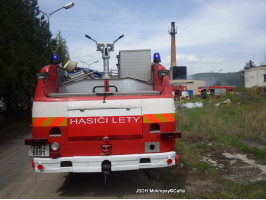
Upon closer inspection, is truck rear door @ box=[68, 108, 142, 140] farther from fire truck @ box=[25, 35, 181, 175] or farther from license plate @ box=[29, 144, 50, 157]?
license plate @ box=[29, 144, 50, 157]

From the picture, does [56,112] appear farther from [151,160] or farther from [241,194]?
[241,194]

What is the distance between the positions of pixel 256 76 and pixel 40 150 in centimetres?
5773

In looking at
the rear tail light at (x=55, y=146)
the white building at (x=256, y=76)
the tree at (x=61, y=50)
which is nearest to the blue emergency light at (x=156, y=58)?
the rear tail light at (x=55, y=146)

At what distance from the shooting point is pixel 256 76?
55062mm

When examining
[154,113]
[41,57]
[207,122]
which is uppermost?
[41,57]

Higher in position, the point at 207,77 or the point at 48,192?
the point at 207,77

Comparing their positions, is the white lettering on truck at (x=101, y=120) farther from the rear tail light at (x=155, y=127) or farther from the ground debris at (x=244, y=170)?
the ground debris at (x=244, y=170)

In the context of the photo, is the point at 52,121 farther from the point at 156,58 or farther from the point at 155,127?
the point at 156,58

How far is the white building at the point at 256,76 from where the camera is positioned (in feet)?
175

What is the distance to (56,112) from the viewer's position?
4266mm

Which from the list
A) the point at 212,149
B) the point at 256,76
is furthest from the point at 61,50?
the point at 256,76

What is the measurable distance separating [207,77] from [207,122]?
13542 cm

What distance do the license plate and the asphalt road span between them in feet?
2.80

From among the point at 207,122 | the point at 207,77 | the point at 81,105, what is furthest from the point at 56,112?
the point at 207,77
